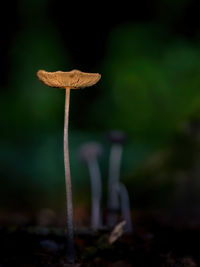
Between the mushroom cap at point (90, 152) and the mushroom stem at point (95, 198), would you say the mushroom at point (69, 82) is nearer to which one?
the mushroom stem at point (95, 198)

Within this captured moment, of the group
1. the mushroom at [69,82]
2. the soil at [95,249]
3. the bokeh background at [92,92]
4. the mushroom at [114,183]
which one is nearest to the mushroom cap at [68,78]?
the mushroom at [69,82]

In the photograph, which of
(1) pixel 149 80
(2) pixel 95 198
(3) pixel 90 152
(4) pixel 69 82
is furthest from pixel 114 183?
(1) pixel 149 80

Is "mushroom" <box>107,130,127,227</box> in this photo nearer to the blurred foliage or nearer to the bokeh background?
the bokeh background

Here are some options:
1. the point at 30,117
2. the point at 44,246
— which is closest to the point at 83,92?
the point at 30,117

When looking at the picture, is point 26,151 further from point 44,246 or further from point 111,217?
point 44,246

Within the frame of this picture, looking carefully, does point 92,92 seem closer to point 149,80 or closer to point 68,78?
point 149,80

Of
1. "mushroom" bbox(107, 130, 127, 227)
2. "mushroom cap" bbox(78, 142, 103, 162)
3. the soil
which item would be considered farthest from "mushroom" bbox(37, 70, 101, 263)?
"mushroom cap" bbox(78, 142, 103, 162)
